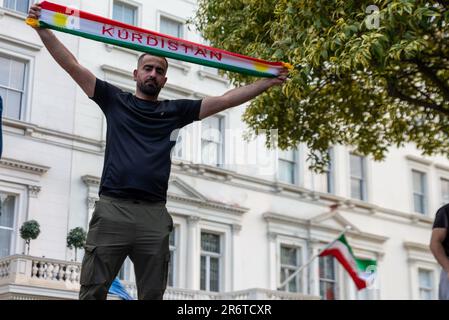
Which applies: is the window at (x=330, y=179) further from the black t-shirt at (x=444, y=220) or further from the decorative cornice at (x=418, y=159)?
the black t-shirt at (x=444, y=220)

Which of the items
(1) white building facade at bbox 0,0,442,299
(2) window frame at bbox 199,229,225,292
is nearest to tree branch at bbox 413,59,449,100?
(1) white building facade at bbox 0,0,442,299

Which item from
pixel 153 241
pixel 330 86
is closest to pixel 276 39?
pixel 330 86

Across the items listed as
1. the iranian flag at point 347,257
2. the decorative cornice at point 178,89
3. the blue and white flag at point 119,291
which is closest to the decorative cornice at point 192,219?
the decorative cornice at point 178,89

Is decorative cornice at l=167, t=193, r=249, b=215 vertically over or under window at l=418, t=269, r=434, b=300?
over

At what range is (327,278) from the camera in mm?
29625

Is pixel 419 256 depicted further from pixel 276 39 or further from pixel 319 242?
pixel 276 39

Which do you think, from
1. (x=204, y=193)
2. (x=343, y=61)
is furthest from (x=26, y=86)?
(x=343, y=61)

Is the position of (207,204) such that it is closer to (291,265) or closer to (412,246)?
(291,265)

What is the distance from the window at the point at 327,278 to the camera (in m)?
29.4

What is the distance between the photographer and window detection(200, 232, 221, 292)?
26.4 metres

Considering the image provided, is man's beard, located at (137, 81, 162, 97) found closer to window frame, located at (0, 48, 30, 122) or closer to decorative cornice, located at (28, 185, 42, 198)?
decorative cornice, located at (28, 185, 42, 198)

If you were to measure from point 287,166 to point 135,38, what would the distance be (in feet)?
77.9

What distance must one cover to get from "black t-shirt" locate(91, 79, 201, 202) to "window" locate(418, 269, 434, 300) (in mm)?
28695
